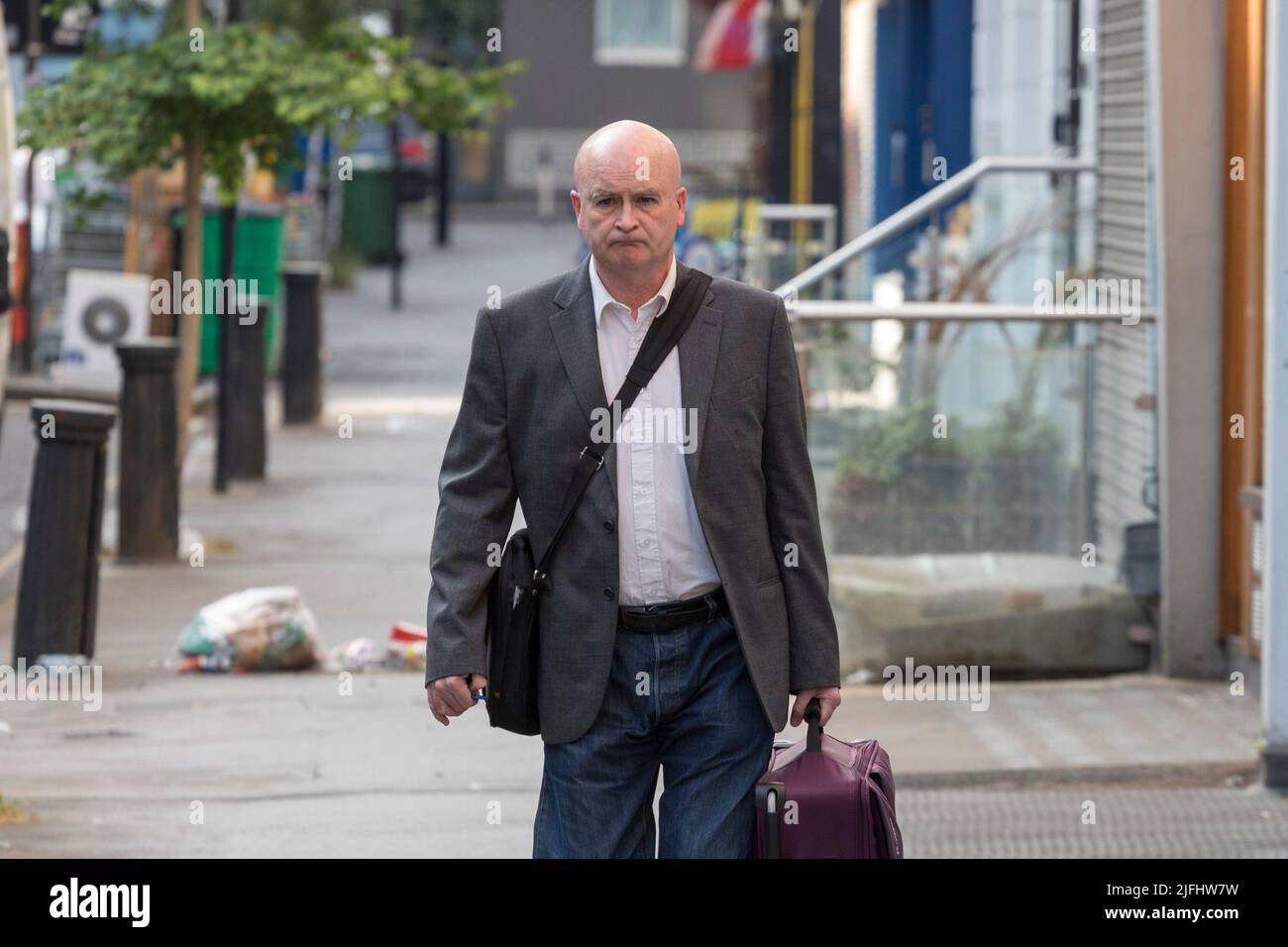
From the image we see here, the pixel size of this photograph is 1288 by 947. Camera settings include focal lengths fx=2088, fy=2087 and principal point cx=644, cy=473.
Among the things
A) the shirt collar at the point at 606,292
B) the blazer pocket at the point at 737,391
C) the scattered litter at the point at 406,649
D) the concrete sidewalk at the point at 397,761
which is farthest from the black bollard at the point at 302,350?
the blazer pocket at the point at 737,391

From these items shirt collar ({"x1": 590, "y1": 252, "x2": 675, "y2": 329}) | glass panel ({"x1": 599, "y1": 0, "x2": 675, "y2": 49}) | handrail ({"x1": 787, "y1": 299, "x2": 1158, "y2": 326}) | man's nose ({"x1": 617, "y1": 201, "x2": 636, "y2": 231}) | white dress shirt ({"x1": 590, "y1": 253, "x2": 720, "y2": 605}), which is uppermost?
glass panel ({"x1": 599, "y1": 0, "x2": 675, "y2": 49})

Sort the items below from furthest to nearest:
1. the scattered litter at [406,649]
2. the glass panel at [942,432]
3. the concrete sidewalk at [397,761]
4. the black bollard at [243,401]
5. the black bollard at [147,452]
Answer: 1. the black bollard at [243,401]
2. the black bollard at [147,452]
3. the scattered litter at [406,649]
4. the glass panel at [942,432]
5. the concrete sidewalk at [397,761]

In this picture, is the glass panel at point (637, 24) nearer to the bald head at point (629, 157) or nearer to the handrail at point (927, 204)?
the handrail at point (927, 204)

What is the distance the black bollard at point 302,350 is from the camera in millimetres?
15586

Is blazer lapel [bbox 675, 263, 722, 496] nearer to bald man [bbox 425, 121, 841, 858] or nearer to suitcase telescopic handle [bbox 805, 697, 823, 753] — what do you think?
bald man [bbox 425, 121, 841, 858]

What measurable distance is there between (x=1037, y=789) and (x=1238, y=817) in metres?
0.65

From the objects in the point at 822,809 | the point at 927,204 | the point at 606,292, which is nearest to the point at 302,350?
the point at 927,204

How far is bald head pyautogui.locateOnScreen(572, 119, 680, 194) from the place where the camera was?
363 centimetres

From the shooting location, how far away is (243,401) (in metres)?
12.9

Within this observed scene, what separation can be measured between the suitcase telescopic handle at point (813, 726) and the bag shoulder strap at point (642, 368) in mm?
553

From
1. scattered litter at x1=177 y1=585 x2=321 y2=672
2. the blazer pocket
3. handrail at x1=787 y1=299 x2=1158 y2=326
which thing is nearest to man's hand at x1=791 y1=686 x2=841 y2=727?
the blazer pocket

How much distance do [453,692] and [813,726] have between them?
2.14ft

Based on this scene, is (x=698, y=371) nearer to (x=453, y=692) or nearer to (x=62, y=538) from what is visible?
(x=453, y=692)

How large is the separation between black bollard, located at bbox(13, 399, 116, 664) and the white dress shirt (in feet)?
15.4
